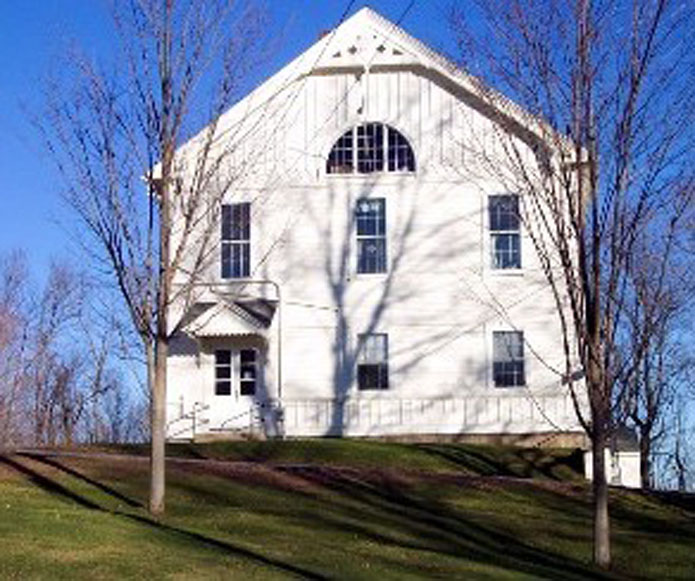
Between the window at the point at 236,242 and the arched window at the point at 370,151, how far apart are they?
7.75 feet

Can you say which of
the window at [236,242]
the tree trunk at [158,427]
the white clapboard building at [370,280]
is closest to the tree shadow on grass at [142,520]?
the tree trunk at [158,427]

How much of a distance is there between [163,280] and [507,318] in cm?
1376

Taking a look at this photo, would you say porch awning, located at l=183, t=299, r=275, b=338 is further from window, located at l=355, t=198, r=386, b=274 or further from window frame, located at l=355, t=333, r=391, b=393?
window, located at l=355, t=198, r=386, b=274

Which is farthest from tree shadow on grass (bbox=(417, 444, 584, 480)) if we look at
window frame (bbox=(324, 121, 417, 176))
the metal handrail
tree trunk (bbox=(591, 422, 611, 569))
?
tree trunk (bbox=(591, 422, 611, 569))

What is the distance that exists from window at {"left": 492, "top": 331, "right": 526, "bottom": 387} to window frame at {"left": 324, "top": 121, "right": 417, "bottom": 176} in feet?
15.3

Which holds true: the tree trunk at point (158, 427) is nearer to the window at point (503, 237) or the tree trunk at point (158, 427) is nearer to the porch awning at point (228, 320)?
the porch awning at point (228, 320)

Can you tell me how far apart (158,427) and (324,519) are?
9.07ft

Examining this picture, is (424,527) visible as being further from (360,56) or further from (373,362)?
(360,56)

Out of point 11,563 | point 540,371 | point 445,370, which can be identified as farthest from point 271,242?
point 11,563

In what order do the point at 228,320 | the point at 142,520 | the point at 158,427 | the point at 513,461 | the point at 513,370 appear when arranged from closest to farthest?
the point at 142,520 → the point at 158,427 → the point at 513,461 → the point at 228,320 → the point at 513,370

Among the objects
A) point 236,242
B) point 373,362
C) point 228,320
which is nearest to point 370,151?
point 236,242

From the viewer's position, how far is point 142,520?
16.3 metres

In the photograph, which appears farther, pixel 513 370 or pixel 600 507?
pixel 513 370

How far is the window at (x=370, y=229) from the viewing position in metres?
30.3
